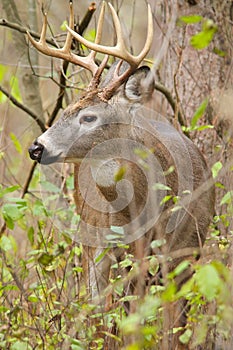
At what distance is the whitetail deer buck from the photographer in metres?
5.29

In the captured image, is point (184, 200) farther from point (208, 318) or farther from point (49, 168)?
point (49, 168)

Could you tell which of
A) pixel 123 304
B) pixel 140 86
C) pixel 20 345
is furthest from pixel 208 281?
pixel 140 86

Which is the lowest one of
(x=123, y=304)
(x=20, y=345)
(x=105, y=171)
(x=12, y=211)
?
(x=123, y=304)

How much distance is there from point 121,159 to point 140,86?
0.55 m

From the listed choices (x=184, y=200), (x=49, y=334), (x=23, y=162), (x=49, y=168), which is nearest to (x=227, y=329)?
(x=49, y=334)

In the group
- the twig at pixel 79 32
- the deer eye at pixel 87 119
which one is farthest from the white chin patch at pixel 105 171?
the twig at pixel 79 32

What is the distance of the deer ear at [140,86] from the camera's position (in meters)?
5.40

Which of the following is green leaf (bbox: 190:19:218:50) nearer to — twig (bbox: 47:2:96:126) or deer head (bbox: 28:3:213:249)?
deer head (bbox: 28:3:213:249)

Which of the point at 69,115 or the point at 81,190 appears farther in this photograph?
the point at 81,190

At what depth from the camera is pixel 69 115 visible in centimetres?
543

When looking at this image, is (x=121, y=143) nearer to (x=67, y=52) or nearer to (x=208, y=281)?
(x=67, y=52)

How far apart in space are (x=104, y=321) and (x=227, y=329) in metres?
0.85

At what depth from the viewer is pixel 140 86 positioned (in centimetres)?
548

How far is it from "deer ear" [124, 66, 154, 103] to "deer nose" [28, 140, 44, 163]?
2.54 ft
